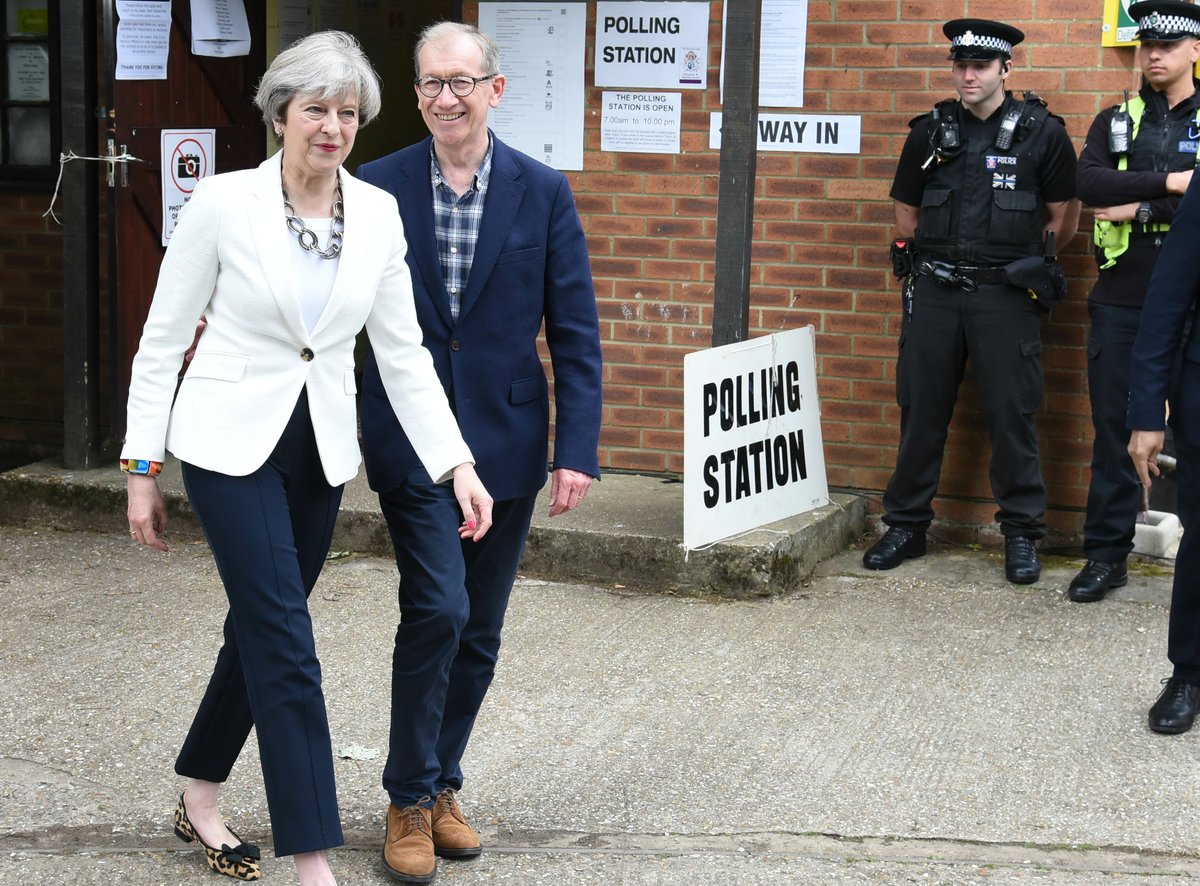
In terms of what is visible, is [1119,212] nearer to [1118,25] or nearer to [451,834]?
[1118,25]

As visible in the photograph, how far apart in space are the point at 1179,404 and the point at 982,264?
175cm

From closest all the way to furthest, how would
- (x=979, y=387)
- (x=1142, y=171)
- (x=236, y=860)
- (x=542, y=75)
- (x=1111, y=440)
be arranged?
1. (x=236, y=860)
2. (x=1142, y=171)
3. (x=1111, y=440)
4. (x=979, y=387)
5. (x=542, y=75)

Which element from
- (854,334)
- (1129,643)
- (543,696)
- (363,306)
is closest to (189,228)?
(363,306)

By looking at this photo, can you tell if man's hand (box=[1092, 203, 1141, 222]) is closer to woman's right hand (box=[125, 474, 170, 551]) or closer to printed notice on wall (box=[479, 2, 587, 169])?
printed notice on wall (box=[479, 2, 587, 169])

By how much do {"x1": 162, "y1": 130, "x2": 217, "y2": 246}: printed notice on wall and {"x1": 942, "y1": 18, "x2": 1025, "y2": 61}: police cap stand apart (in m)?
3.46

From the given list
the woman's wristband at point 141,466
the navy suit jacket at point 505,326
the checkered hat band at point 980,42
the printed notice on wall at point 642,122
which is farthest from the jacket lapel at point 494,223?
the printed notice on wall at point 642,122

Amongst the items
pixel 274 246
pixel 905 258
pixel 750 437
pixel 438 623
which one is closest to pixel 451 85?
pixel 274 246

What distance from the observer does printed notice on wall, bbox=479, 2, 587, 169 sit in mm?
7207

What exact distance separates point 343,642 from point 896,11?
3539 millimetres

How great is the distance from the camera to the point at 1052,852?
4.00 m

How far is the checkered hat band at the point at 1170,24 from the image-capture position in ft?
19.1

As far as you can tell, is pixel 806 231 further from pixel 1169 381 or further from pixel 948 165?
pixel 1169 381

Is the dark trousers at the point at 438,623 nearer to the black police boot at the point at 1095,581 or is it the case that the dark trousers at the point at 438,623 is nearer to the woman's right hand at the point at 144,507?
the woman's right hand at the point at 144,507

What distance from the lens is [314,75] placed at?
3381 millimetres
